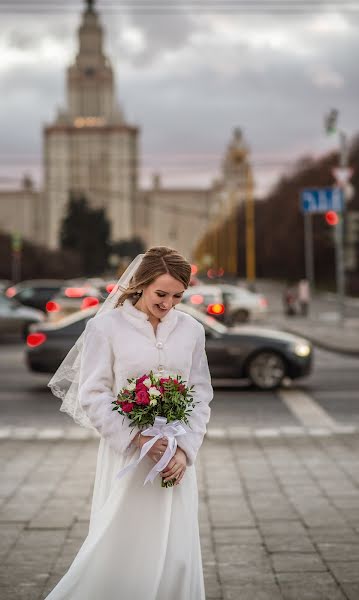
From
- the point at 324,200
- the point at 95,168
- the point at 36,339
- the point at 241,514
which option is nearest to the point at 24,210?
the point at 95,168

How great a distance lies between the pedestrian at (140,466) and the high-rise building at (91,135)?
184 m

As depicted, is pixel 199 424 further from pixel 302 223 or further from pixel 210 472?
pixel 302 223

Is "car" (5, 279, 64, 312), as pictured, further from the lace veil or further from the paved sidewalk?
the lace veil

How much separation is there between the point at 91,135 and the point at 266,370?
180m

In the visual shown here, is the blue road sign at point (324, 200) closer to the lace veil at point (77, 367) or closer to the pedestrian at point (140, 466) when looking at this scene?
the lace veil at point (77, 367)

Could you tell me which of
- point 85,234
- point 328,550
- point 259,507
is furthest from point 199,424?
point 85,234

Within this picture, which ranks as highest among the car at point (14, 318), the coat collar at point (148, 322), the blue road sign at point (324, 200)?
the blue road sign at point (324, 200)

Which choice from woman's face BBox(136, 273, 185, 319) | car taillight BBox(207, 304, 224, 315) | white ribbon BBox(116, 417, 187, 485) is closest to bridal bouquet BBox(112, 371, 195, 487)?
white ribbon BBox(116, 417, 187, 485)

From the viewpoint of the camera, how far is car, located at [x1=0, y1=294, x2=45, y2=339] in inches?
1148

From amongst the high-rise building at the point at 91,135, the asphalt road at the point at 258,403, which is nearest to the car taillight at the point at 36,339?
the asphalt road at the point at 258,403

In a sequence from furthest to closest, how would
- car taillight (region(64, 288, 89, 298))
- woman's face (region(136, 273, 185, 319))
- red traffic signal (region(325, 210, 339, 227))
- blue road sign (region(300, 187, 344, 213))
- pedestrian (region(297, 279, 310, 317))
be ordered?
pedestrian (region(297, 279, 310, 317)) → blue road sign (region(300, 187, 344, 213)) → red traffic signal (region(325, 210, 339, 227)) → car taillight (region(64, 288, 89, 298)) → woman's face (region(136, 273, 185, 319))

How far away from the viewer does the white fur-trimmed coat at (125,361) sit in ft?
14.1

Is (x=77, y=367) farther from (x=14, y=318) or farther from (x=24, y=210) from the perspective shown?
(x=24, y=210)

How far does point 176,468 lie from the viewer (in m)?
4.20
